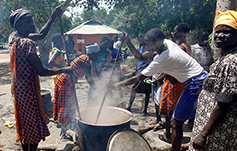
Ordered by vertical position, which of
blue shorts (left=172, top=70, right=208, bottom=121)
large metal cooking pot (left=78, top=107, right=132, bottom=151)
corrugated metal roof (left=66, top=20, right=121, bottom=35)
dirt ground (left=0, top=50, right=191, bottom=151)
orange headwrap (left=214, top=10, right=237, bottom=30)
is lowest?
dirt ground (left=0, top=50, right=191, bottom=151)

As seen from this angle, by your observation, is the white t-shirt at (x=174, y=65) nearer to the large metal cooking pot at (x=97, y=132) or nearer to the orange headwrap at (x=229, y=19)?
the orange headwrap at (x=229, y=19)

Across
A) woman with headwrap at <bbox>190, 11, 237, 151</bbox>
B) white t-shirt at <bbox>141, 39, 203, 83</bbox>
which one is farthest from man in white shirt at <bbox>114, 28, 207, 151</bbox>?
woman with headwrap at <bbox>190, 11, 237, 151</bbox>

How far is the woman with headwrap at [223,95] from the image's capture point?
162 cm

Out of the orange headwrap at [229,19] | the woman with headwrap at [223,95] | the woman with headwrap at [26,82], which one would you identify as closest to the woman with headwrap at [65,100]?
the woman with headwrap at [26,82]

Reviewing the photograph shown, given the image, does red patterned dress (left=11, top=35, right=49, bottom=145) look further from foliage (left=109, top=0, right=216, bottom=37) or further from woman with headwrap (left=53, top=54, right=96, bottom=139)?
foliage (left=109, top=0, right=216, bottom=37)

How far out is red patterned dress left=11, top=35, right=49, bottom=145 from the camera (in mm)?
2430

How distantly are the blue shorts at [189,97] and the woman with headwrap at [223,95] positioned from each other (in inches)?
26.0

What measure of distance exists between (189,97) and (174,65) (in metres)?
0.53

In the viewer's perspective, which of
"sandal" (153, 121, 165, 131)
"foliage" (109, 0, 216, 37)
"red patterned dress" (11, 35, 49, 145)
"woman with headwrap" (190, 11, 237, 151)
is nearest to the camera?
"woman with headwrap" (190, 11, 237, 151)

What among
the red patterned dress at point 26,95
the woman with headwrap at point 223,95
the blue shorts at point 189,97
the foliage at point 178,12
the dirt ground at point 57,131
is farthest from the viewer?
the foliage at point 178,12

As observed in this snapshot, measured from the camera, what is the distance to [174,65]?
8.35ft

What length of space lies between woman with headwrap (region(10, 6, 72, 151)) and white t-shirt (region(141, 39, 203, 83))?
5.00 feet

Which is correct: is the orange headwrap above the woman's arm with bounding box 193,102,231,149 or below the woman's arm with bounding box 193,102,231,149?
above

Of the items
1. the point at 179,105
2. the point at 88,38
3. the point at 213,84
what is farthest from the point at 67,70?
the point at 88,38
